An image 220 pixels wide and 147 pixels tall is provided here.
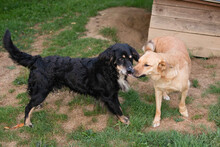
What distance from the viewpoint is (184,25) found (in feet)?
19.9

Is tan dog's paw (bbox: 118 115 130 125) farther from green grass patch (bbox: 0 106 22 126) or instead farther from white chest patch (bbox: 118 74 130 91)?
green grass patch (bbox: 0 106 22 126)

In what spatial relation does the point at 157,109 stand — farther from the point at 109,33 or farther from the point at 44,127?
the point at 109,33

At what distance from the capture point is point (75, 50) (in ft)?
Answer: 20.8

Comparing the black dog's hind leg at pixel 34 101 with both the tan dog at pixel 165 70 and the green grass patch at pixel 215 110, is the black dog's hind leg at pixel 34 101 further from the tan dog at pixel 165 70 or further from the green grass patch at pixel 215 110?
the green grass patch at pixel 215 110

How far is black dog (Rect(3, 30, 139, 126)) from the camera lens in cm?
360

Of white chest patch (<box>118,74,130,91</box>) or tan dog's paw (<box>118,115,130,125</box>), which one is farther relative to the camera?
tan dog's paw (<box>118,115,130,125</box>)

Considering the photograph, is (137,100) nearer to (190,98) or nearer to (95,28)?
(190,98)

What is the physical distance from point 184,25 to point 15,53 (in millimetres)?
4621

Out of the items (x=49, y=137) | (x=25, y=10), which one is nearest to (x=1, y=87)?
(x=49, y=137)

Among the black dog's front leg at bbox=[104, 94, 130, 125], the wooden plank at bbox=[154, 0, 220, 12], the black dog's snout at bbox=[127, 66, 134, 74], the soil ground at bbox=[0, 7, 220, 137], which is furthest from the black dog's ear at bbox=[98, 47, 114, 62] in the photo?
the wooden plank at bbox=[154, 0, 220, 12]

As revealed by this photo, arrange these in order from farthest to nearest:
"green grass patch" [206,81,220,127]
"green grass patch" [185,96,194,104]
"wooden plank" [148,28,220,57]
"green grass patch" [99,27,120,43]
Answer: "green grass patch" [99,27,120,43], "wooden plank" [148,28,220,57], "green grass patch" [185,96,194,104], "green grass patch" [206,81,220,127]

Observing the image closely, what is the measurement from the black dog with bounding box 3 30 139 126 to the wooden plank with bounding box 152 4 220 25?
293 centimetres

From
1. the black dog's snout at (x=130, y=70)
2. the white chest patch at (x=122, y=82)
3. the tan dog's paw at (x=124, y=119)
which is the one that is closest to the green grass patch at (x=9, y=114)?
the tan dog's paw at (x=124, y=119)

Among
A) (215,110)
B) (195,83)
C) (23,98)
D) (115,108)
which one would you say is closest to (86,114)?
(115,108)
